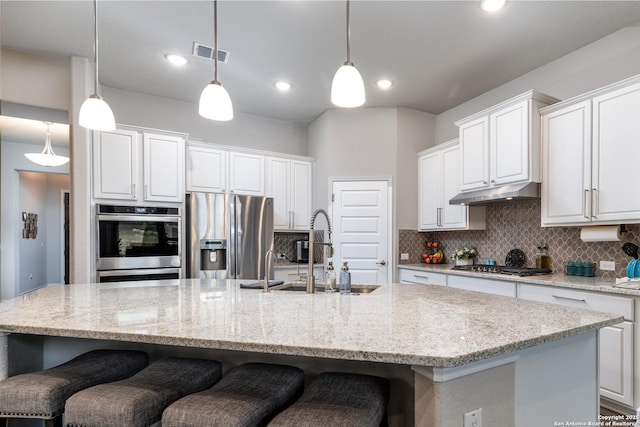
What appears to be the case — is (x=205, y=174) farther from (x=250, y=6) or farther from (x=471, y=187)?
(x=471, y=187)

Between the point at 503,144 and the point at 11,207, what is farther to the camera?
the point at 11,207

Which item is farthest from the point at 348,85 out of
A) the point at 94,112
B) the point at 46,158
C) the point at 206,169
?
the point at 46,158

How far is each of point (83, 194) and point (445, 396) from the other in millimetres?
3482

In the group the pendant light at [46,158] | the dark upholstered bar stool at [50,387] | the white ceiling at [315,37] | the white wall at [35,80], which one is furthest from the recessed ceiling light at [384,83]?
the pendant light at [46,158]

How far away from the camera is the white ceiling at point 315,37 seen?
2.50 m

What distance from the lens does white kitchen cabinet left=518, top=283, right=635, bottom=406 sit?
2199mm

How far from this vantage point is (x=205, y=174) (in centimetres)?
412

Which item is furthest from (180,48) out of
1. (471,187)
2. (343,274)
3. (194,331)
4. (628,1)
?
(628,1)

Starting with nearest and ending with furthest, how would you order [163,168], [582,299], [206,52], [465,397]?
[465,397], [582,299], [206,52], [163,168]

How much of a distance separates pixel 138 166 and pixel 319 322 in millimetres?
3082

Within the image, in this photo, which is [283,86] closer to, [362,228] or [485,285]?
[362,228]

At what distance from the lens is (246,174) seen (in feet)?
14.4

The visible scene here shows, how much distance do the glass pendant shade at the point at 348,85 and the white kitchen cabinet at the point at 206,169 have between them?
2732 millimetres

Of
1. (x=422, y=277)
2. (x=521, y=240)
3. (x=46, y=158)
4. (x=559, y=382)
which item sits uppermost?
(x=46, y=158)
